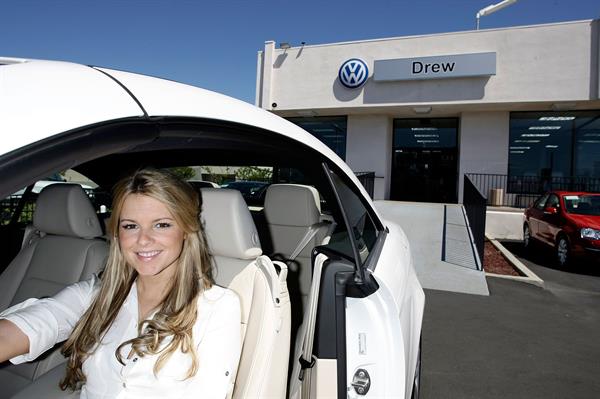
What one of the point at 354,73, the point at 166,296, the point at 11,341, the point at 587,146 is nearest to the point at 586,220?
the point at 587,146

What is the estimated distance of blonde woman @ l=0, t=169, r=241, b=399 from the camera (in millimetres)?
1366

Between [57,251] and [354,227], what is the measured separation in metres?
1.91

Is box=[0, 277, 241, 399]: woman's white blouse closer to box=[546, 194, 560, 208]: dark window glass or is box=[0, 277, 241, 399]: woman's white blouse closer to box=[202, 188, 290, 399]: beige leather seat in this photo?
box=[202, 188, 290, 399]: beige leather seat

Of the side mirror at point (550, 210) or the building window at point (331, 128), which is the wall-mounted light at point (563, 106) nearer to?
the side mirror at point (550, 210)

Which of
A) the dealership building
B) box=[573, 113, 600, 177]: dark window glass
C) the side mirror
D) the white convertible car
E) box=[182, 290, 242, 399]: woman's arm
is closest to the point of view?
the white convertible car

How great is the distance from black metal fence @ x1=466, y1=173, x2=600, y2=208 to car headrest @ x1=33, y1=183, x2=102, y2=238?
587 inches

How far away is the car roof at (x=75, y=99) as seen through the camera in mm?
841

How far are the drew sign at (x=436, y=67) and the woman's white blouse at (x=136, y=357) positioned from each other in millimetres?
14845

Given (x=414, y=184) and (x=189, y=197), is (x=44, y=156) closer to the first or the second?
(x=189, y=197)

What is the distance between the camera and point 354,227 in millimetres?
2428

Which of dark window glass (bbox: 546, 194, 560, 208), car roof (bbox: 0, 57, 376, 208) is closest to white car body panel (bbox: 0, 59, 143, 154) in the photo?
car roof (bbox: 0, 57, 376, 208)

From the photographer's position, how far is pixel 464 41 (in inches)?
576

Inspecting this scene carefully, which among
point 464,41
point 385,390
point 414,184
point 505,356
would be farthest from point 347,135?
point 385,390

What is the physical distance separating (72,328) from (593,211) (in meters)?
10.1
